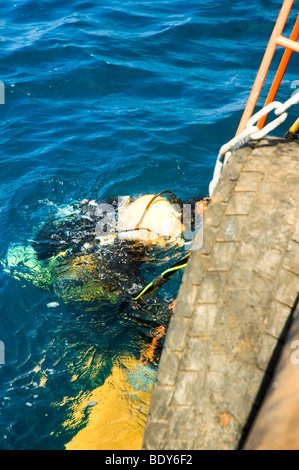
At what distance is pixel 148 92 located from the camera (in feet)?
29.6

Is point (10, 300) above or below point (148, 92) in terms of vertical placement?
below

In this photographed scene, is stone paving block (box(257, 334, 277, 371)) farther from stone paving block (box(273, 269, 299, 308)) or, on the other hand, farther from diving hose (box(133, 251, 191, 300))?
diving hose (box(133, 251, 191, 300))

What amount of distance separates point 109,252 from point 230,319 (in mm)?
2761

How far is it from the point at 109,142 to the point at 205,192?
2.18 metres

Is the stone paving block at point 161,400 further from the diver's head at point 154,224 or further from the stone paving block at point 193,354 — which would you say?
the diver's head at point 154,224

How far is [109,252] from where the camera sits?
4594 mm

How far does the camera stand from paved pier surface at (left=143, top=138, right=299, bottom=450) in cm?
183

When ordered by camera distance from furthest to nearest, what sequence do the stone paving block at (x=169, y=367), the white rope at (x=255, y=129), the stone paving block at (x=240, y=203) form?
the white rope at (x=255, y=129) < the stone paving block at (x=240, y=203) < the stone paving block at (x=169, y=367)

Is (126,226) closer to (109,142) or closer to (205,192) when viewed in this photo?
(205,192)

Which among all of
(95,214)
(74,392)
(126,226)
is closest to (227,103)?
(95,214)

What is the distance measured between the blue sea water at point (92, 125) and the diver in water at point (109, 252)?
21 cm

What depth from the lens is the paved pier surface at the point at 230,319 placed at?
1.83 metres

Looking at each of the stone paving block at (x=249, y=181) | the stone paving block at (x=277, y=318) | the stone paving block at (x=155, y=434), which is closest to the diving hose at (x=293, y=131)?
the stone paving block at (x=249, y=181)

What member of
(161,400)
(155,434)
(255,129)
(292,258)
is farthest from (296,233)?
(155,434)
